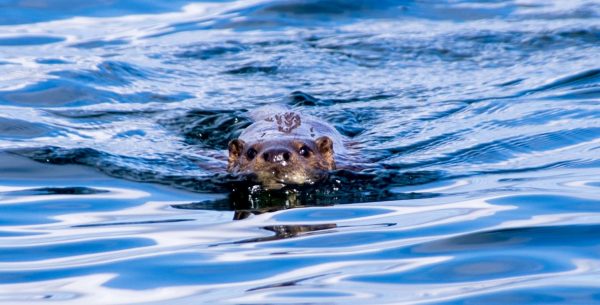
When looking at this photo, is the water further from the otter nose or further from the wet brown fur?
the otter nose

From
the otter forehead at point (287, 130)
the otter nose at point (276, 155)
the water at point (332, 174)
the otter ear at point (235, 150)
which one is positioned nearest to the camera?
the water at point (332, 174)

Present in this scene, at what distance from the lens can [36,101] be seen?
12828mm

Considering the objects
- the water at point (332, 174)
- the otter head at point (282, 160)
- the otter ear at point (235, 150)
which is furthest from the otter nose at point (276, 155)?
the otter ear at point (235, 150)

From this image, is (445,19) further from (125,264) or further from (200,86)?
(125,264)

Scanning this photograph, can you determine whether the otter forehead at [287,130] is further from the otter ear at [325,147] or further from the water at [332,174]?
the water at [332,174]

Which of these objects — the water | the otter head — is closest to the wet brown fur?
the otter head

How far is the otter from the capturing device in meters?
8.71

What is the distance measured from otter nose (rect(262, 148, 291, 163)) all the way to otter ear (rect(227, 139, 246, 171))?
0.59 m

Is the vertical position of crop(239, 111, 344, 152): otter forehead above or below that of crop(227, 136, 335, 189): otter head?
above

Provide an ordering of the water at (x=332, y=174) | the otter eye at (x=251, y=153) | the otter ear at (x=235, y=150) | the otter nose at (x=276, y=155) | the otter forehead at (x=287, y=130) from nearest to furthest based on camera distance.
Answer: the water at (x=332, y=174) → the otter nose at (x=276, y=155) → the otter eye at (x=251, y=153) → the otter ear at (x=235, y=150) → the otter forehead at (x=287, y=130)

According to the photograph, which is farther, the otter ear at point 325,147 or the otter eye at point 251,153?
the otter ear at point 325,147

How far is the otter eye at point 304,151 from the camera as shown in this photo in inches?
357

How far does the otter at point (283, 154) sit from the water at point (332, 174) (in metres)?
0.16

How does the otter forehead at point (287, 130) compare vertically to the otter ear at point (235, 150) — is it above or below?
above
